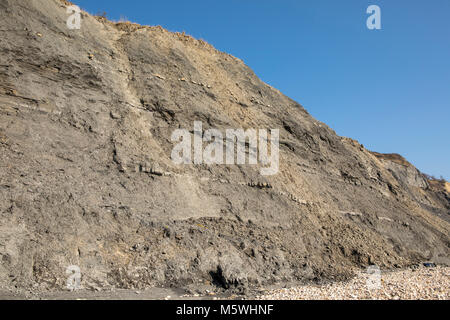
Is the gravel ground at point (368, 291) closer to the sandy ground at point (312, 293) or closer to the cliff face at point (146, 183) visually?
the sandy ground at point (312, 293)

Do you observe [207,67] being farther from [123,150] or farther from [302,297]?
[302,297]

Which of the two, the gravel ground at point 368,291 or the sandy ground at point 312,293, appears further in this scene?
the gravel ground at point 368,291

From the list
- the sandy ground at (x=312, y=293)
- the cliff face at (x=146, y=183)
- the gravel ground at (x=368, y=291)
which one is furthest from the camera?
the cliff face at (x=146, y=183)

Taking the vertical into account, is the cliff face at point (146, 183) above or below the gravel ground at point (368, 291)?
above

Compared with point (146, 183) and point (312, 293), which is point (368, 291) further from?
point (146, 183)

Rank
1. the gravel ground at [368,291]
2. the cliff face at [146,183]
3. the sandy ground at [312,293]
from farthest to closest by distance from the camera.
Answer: the cliff face at [146,183], the gravel ground at [368,291], the sandy ground at [312,293]

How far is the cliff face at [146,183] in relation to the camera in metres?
9.05

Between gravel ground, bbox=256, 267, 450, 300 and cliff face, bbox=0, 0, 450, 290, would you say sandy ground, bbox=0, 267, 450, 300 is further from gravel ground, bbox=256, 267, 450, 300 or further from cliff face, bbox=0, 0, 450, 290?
cliff face, bbox=0, 0, 450, 290

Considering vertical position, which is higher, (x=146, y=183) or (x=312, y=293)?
(x=146, y=183)

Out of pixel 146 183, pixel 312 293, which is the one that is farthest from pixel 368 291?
pixel 146 183

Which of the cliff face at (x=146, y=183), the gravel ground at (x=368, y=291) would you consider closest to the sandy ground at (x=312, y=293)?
the gravel ground at (x=368, y=291)

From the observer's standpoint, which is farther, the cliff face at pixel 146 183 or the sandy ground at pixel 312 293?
the cliff face at pixel 146 183

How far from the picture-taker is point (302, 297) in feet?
28.4

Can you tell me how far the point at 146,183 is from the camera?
11414mm
